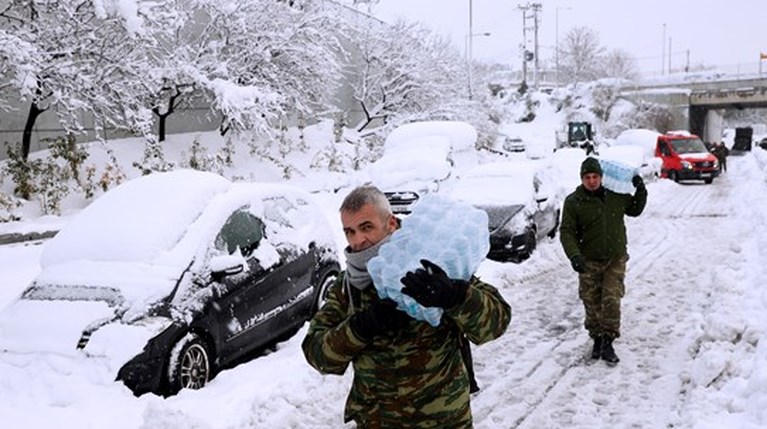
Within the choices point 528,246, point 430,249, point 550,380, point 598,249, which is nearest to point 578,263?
point 598,249

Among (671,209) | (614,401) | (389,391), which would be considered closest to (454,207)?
(389,391)

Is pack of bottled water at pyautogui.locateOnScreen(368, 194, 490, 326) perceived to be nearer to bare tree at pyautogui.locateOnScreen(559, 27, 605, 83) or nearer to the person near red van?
the person near red van

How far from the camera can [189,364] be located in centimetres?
520

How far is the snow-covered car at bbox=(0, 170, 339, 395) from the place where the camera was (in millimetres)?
4930

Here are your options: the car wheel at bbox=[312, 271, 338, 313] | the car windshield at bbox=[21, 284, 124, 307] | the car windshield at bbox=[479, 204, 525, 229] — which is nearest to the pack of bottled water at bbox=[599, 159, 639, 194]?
the car wheel at bbox=[312, 271, 338, 313]

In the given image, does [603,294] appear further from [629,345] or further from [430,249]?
[430,249]

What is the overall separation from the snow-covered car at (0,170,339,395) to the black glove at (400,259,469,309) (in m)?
3.35

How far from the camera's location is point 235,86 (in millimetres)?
18688

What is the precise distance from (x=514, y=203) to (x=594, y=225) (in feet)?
17.3

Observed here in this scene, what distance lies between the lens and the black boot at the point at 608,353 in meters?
5.85

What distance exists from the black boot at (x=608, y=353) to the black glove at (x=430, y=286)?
4.20 metres

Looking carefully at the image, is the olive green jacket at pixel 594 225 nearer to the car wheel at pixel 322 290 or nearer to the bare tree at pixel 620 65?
→ the car wheel at pixel 322 290

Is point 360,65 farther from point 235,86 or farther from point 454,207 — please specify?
point 454,207

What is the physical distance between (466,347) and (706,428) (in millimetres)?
2474
